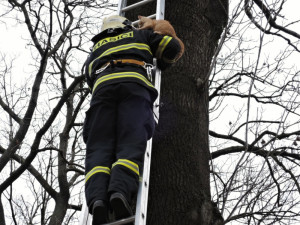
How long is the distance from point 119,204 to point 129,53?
1.12 m

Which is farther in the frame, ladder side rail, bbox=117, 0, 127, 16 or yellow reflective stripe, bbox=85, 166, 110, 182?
ladder side rail, bbox=117, 0, 127, 16

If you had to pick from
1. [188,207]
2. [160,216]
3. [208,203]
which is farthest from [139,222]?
[208,203]

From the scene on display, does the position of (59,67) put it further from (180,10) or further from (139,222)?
(139,222)

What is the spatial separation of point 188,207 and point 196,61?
1365 mm

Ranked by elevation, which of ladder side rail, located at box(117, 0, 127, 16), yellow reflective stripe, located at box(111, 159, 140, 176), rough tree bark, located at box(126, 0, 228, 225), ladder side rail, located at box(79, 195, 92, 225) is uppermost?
ladder side rail, located at box(117, 0, 127, 16)

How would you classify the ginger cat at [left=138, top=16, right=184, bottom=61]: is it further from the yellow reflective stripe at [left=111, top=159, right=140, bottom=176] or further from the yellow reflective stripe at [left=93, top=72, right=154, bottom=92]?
the yellow reflective stripe at [left=111, top=159, right=140, bottom=176]

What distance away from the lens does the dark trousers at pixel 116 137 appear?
2.09 metres

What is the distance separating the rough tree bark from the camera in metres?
2.41

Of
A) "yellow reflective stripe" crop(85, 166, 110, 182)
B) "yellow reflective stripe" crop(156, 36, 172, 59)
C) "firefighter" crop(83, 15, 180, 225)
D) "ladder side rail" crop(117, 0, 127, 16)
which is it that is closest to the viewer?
"firefighter" crop(83, 15, 180, 225)

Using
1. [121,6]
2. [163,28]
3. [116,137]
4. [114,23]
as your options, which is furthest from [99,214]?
[121,6]

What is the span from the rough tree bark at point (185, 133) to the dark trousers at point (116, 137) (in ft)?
1.00

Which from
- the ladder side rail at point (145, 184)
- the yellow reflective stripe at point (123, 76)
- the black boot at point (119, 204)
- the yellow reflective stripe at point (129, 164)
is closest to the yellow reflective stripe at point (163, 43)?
the ladder side rail at point (145, 184)

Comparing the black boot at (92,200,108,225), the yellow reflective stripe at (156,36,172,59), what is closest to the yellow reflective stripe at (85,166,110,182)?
the black boot at (92,200,108,225)

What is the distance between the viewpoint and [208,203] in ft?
8.26
